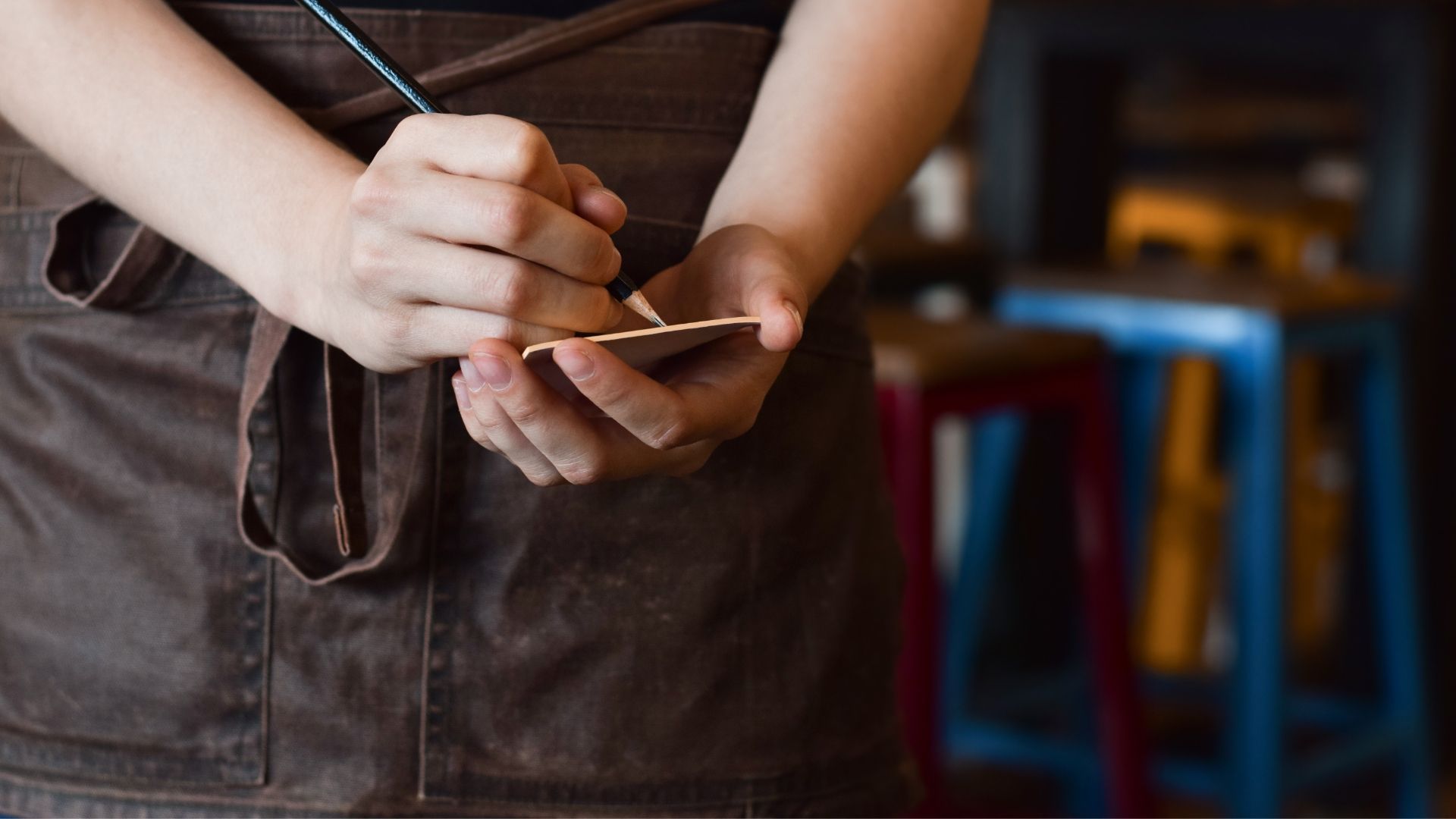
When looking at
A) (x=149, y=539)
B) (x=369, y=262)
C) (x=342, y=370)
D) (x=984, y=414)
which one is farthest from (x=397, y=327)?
(x=984, y=414)

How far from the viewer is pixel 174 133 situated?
74cm

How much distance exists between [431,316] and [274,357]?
0.17m

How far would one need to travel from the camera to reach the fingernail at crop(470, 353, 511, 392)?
23.8 inches

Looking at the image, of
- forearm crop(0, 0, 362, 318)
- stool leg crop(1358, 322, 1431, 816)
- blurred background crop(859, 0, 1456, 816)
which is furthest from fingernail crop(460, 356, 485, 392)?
stool leg crop(1358, 322, 1431, 816)

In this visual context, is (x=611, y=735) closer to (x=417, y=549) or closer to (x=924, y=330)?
(x=417, y=549)

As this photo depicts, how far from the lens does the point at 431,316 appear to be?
64 cm

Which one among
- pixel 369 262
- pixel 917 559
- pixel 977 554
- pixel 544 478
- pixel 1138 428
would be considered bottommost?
pixel 977 554

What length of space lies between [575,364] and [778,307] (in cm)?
11

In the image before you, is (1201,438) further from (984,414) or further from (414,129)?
(414,129)

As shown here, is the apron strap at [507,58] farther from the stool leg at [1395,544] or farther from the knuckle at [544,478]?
the stool leg at [1395,544]

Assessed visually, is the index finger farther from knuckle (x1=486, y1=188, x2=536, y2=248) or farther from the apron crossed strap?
Answer: the apron crossed strap

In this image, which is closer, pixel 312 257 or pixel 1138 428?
pixel 312 257

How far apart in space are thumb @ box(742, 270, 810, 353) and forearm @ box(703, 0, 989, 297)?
0.28 feet

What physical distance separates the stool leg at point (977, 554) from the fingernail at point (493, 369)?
181cm
